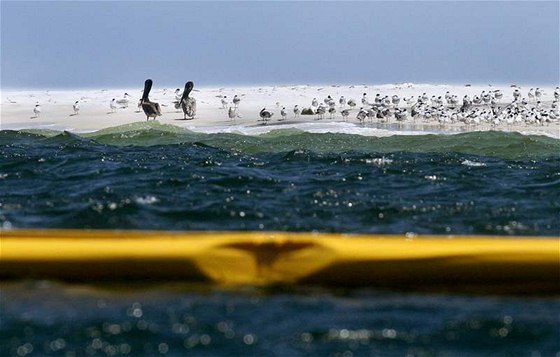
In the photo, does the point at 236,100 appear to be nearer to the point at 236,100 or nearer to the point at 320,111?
the point at 236,100

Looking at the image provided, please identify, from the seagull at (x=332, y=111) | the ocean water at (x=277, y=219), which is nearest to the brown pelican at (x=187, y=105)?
the seagull at (x=332, y=111)

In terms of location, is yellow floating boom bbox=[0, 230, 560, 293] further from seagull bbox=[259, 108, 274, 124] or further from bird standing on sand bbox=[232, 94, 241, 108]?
bird standing on sand bbox=[232, 94, 241, 108]

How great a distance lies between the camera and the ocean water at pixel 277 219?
20.9 ft

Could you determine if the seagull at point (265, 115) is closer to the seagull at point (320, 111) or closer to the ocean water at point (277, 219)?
the seagull at point (320, 111)

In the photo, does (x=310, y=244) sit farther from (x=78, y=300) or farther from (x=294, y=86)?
(x=294, y=86)

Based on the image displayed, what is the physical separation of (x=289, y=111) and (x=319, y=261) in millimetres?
26890

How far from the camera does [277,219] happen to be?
33.6 ft

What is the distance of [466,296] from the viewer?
731cm

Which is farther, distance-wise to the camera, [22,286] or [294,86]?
[294,86]

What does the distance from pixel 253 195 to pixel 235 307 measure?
15.8 ft

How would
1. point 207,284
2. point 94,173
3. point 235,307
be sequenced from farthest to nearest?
point 94,173 → point 207,284 → point 235,307

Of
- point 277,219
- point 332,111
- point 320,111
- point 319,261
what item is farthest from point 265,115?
point 319,261

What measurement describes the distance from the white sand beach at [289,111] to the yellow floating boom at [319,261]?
16693 mm

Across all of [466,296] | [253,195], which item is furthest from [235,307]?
[253,195]
